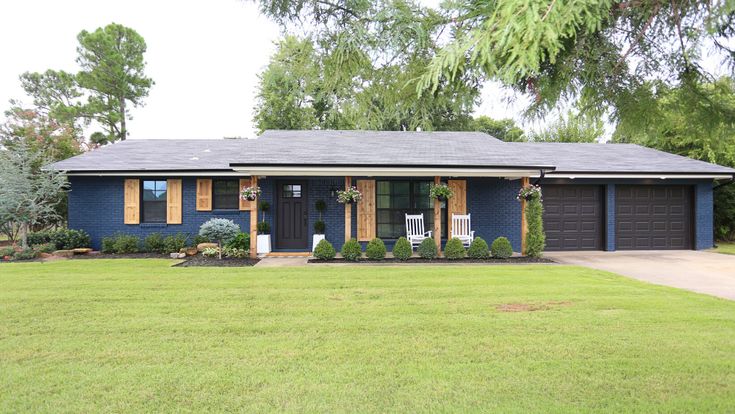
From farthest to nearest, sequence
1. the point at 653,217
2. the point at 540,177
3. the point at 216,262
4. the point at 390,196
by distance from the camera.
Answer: the point at 653,217 < the point at 390,196 < the point at 540,177 < the point at 216,262

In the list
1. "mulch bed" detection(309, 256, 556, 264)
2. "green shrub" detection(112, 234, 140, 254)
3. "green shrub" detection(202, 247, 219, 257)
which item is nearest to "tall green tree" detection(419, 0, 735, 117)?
"mulch bed" detection(309, 256, 556, 264)

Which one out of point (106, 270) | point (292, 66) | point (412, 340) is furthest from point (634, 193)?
point (106, 270)

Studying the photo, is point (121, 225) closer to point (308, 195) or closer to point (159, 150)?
point (159, 150)

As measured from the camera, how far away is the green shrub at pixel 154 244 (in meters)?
11.9

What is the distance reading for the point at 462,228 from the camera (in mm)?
11758

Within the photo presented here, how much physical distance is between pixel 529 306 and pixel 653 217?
1030 cm

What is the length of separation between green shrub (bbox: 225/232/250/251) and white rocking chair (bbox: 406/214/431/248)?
14.5ft

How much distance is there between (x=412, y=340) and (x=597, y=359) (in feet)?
5.53

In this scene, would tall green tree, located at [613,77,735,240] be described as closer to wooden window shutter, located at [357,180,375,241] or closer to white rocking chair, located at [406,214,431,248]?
white rocking chair, located at [406,214,431,248]

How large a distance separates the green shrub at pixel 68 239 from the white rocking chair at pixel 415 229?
933 centimetres

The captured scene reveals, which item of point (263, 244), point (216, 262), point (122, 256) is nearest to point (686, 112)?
point (216, 262)

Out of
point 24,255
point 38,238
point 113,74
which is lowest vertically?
point 24,255

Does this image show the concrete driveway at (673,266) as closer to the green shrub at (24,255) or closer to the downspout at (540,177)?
the downspout at (540,177)

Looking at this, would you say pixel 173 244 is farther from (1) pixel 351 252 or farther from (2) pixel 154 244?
(1) pixel 351 252
